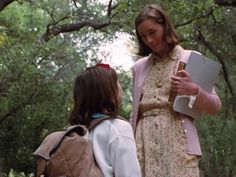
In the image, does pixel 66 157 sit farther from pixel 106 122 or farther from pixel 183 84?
pixel 183 84

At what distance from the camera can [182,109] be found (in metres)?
2.53

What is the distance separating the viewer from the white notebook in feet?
8.30

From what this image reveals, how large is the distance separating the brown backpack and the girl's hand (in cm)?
60

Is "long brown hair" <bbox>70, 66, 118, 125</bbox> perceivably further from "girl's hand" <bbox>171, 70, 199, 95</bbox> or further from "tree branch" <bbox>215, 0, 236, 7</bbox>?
"tree branch" <bbox>215, 0, 236, 7</bbox>

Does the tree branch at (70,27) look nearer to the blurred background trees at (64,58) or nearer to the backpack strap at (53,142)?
the blurred background trees at (64,58)

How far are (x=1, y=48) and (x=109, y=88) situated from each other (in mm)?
5194

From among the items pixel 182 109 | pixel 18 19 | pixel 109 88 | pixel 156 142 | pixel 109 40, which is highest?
pixel 109 88

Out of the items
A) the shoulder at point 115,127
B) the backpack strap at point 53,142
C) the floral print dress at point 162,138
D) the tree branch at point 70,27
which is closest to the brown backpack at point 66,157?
the backpack strap at point 53,142

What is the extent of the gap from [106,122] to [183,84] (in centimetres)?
48

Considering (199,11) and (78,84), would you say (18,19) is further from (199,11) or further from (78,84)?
(78,84)

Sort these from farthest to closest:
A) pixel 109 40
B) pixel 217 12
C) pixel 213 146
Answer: pixel 109 40 < pixel 213 146 < pixel 217 12

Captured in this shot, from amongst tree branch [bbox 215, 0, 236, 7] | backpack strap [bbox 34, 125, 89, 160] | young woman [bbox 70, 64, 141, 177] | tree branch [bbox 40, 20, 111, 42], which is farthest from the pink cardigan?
tree branch [bbox 40, 20, 111, 42]

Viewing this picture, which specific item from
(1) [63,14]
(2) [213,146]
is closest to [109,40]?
(1) [63,14]

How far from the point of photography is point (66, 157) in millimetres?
2018
